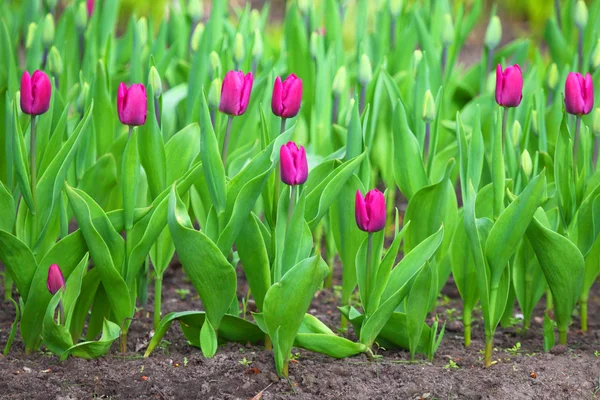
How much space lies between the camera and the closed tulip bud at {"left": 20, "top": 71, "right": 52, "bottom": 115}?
1947mm

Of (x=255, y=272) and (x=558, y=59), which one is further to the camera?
(x=558, y=59)

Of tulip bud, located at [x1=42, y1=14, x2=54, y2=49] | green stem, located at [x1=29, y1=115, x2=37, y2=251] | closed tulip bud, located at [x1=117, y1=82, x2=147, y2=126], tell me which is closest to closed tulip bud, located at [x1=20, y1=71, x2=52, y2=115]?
green stem, located at [x1=29, y1=115, x2=37, y2=251]

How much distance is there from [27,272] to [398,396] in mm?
885

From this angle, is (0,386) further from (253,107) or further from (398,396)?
(253,107)

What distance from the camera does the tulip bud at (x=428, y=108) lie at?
2174mm

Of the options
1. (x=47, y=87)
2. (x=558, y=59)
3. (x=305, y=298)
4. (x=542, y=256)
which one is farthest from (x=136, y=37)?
(x=558, y=59)

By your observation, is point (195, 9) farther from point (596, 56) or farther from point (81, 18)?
point (596, 56)

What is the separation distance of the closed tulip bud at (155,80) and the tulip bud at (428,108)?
2.14ft

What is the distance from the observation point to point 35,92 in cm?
196

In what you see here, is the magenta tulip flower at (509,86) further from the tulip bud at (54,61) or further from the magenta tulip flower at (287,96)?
the tulip bud at (54,61)

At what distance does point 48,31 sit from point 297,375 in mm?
1301

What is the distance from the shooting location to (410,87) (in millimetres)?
2871

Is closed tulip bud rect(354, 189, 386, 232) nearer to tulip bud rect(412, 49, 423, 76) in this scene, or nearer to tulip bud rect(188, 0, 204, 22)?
tulip bud rect(412, 49, 423, 76)

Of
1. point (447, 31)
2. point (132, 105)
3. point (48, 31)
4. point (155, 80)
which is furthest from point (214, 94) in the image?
point (447, 31)
